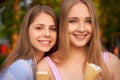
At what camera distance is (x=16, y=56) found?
123 inches

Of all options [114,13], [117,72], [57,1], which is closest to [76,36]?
[117,72]

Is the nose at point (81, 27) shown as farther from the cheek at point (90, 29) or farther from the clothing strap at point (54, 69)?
the clothing strap at point (54, 69)

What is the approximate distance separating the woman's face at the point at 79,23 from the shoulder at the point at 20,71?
1.45 ft

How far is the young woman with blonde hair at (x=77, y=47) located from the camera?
2715 mm

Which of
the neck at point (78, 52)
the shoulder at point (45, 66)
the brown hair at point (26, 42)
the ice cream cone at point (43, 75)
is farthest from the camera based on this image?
the brown hair at point (26, 42)

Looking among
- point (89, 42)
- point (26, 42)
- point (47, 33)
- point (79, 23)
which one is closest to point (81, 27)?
point (79, 23)

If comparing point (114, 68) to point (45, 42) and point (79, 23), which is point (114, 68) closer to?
point (79, 23)

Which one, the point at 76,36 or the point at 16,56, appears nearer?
the point at 76,36

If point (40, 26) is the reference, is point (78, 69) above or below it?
below

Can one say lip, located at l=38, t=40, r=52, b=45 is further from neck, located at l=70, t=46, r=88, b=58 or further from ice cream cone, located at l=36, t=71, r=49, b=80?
ice cream cone, located at l=36, t=71, r=49, b=80

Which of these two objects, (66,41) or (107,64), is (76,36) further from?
(107,64)

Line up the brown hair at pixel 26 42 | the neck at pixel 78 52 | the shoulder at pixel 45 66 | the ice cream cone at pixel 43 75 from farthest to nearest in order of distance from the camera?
the brown hair at pixel 26 42, the neck at pixel 78 52, the shoulder at pixel 45 66, the ice cream cone at pixel 43 75

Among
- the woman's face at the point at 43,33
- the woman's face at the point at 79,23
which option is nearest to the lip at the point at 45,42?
the woman's face at the point at 43,33

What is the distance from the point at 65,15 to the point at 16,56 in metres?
0.70
